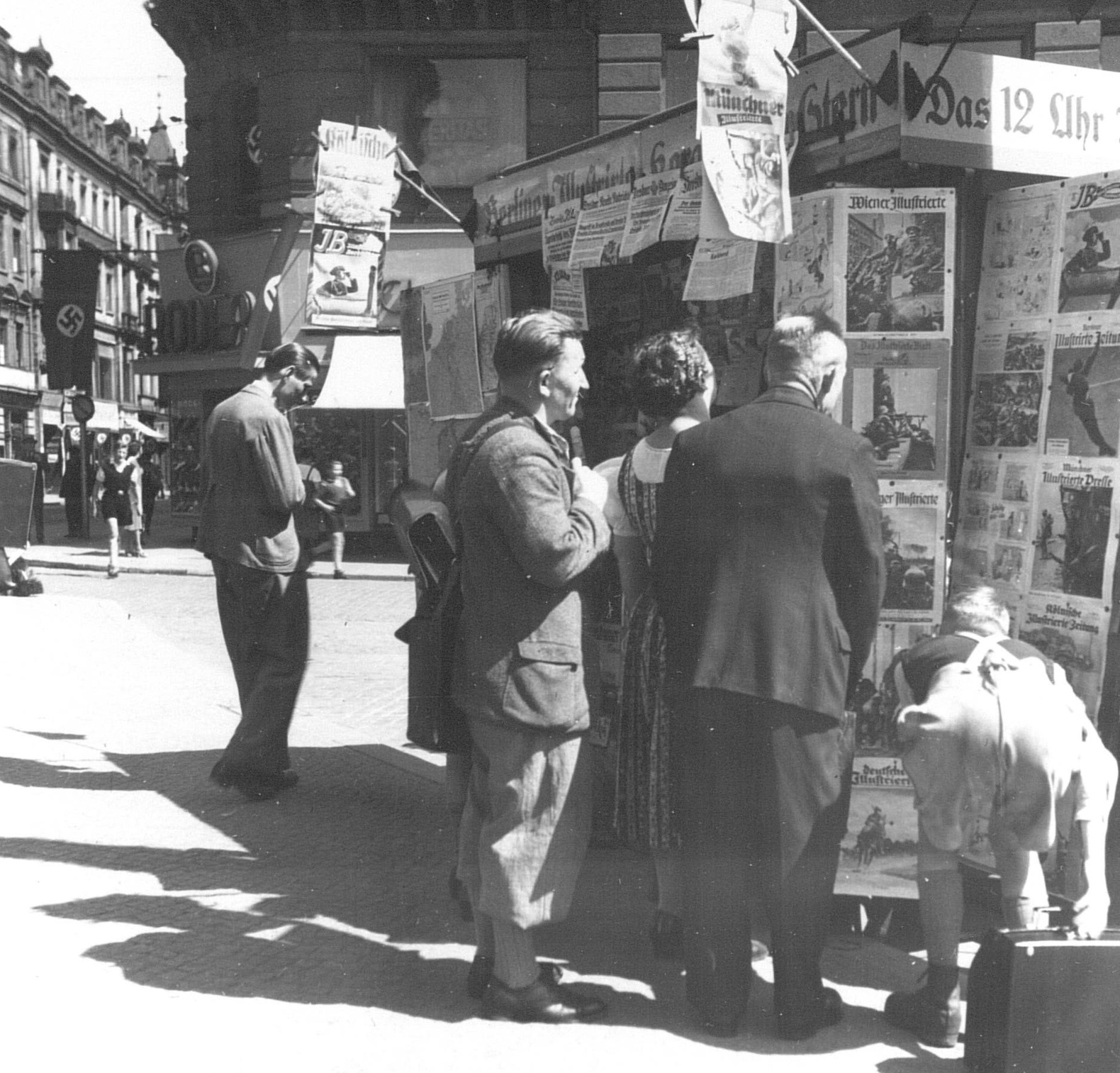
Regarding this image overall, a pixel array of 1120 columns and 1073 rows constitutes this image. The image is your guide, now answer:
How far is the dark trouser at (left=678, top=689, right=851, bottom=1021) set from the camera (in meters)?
3.47

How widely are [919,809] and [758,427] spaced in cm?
105

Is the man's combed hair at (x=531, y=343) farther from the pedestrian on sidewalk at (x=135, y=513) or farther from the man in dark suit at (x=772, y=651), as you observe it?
the pedestrian on sidewalk at (x=135, y=513)

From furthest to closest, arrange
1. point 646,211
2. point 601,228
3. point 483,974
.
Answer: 1. point 601,228
2. point 646,211
3. point 483,974

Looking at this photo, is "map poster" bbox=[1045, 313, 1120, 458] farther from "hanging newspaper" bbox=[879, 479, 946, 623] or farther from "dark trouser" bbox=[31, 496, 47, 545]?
"dark trouser" bbox=[31, 496, 47, 545]

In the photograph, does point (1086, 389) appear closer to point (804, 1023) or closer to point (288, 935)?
point (804, 1023)

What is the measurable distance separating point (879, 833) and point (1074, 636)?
0.84 metres

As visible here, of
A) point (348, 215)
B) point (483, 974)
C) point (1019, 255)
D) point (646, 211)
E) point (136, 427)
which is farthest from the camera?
point (136, 427)

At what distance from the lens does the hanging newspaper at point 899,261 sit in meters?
4.17

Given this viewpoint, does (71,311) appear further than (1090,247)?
Yes

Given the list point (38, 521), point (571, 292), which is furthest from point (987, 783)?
point (38, 521)

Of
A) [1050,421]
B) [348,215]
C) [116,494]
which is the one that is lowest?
[116,494]

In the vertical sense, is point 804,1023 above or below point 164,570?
above

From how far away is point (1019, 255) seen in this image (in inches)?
171

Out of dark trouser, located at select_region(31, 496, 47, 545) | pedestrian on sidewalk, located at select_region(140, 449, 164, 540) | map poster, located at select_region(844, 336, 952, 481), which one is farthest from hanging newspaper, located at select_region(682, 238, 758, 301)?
dark trouser, located at select_region(31, 496, 47, 545)
